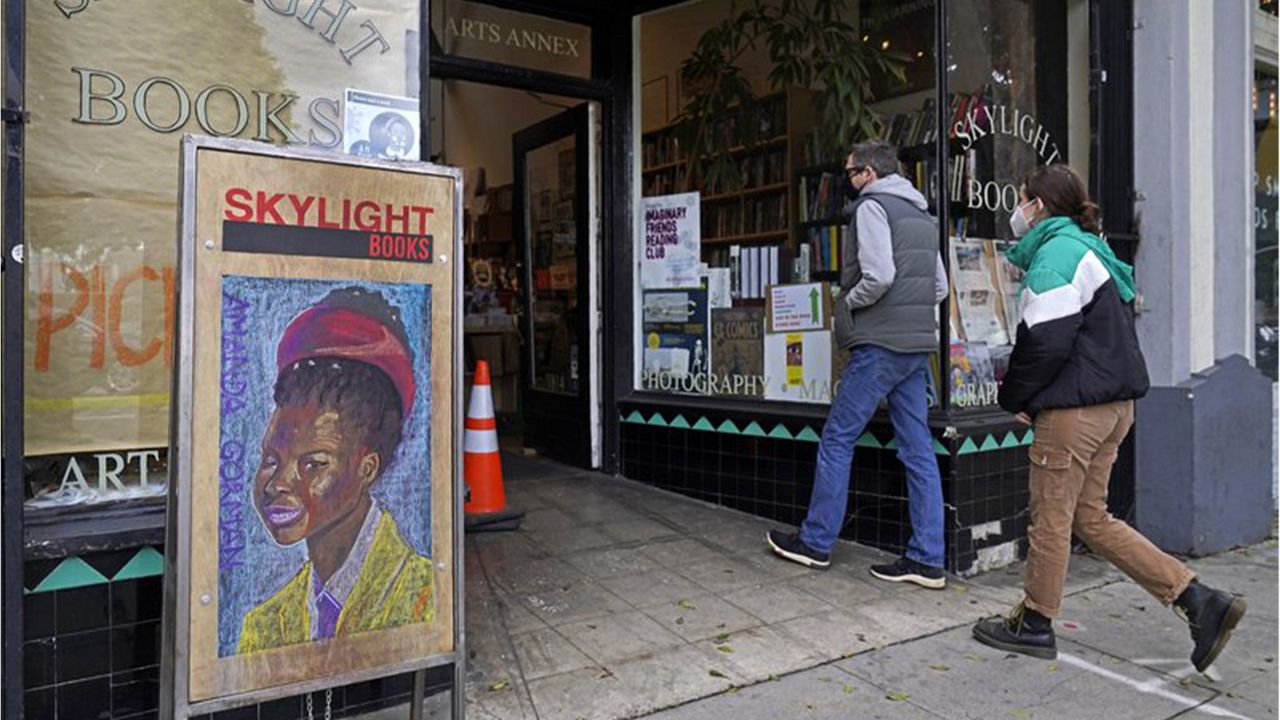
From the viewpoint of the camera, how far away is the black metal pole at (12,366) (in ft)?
8.12

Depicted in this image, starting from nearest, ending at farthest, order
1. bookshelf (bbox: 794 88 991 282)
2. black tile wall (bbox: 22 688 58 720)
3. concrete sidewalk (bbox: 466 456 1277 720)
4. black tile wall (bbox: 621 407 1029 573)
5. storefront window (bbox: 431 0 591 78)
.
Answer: black tile wall (bbox: 22 688 58 720)
concrete sidewalk (bbox: 466 456 1277 720)
black tile wall (bbox: 621 407 1029 573)
bookshelf (bbox: 794 88 991 282)
storefront window (bbox: 431 0 591 78)

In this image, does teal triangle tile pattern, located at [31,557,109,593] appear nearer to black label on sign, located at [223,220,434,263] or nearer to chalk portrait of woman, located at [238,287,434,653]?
chalk portrait of woman, located at [238,287,434,653]

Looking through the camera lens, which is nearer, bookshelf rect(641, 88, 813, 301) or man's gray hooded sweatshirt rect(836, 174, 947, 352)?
man's gray hooded sweatshirt rect(836, 174, 947, 352)

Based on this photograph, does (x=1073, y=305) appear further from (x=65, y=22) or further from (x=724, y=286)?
(x=65, y=22)

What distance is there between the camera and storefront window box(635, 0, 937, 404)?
541cm

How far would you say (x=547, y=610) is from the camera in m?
4.01

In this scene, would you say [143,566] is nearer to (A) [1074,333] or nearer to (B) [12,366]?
(B) [12,366]

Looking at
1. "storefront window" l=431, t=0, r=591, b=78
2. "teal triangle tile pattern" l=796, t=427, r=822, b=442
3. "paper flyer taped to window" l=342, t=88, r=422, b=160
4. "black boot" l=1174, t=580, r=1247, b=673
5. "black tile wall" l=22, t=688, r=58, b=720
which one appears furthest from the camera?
"storefront window" l=431, t=0, r=591, b=78

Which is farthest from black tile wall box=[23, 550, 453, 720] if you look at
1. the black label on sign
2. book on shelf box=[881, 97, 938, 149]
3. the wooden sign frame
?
book on shelf box=[881, 97, 938, 149]

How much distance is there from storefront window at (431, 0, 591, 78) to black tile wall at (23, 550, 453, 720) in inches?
147

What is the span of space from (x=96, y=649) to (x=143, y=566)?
260 mm

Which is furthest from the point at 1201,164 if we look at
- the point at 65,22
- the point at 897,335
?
the point at 65,22

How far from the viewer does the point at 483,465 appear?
5379 millimetres

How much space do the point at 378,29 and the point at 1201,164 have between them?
487cm
